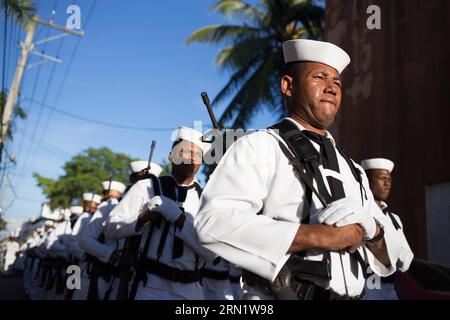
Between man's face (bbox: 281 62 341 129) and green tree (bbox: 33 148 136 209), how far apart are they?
35.8 metres

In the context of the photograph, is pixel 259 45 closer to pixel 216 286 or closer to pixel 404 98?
pixel 404 98

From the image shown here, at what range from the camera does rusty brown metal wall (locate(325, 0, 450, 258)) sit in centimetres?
877

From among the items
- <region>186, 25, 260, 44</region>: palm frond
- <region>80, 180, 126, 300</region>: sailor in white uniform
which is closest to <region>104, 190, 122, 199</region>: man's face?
<region>80, 180, 126, 300</region>: sailor in white uniform

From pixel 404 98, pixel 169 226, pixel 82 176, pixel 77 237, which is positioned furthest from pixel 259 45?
pixel 82 176

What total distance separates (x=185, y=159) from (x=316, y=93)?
2367 millimetres

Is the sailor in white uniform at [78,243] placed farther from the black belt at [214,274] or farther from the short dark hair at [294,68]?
the short dark hair at [294,68]

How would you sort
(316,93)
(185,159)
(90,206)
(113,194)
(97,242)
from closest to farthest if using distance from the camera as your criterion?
(316,93)
(185,159)
(97,242)
(113,194)
(90,206)

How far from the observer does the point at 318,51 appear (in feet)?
7.44

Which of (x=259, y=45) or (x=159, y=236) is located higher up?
(x=259, y=45)

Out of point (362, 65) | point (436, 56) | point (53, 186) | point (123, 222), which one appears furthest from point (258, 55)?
point (53, 186)

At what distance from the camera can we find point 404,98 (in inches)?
382

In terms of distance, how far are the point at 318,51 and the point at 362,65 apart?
31.8 feet

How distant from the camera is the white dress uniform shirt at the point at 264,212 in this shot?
171cm

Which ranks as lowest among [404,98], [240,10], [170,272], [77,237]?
[170,272]
